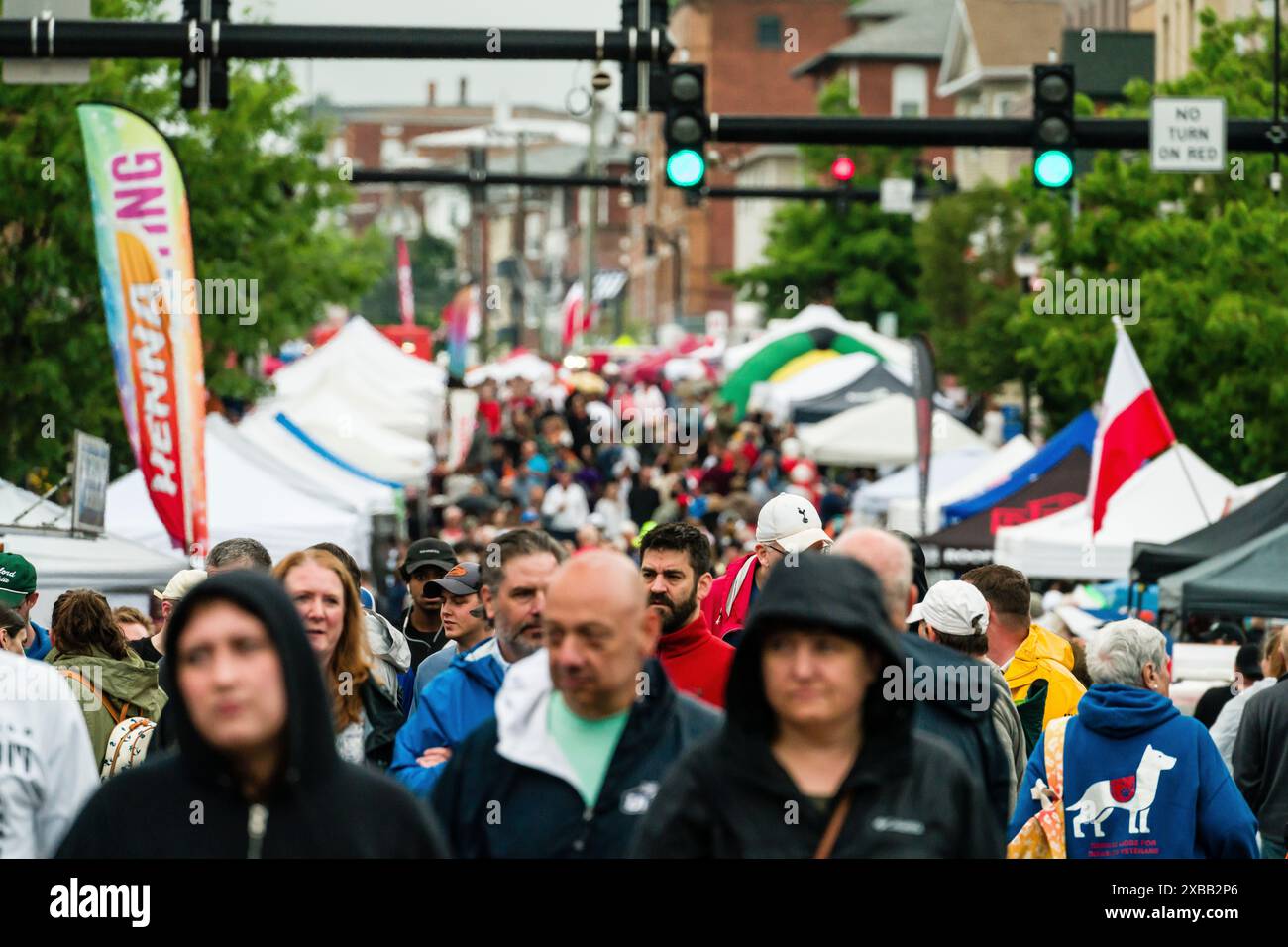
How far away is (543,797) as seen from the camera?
4910mm

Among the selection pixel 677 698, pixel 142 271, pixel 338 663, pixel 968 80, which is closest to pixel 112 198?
pixel 142 271

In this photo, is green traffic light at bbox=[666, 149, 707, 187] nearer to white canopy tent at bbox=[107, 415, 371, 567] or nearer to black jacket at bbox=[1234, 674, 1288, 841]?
white canopy tent at bbox=[107, 415, 371, 567]

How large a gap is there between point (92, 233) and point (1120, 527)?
984 centimetres

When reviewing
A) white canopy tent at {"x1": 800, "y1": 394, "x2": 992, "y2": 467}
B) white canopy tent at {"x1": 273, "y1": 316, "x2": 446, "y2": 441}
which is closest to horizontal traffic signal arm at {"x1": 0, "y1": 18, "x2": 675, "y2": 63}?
white canopy tent at {"x1": 800, "y1": 394, "x2": 992, "y2": 467}

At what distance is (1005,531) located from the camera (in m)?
20.6

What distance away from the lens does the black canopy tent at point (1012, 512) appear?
2206 centimetres

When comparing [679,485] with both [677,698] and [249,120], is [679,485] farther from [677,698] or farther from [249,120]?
[677,698]

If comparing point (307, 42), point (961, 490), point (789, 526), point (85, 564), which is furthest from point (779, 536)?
point (961, 490)

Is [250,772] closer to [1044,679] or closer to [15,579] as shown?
[1044,679]

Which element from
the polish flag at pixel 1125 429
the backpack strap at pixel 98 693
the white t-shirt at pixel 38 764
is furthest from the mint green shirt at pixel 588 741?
the polish flag at pixel 1125 429

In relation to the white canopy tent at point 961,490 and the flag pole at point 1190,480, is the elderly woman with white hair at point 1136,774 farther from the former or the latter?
the white canopy tent at point 961,490

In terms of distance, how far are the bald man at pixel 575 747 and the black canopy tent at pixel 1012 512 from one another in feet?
56.7

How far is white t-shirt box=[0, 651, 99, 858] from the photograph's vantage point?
470 cm

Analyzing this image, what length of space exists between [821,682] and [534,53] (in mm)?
8907
